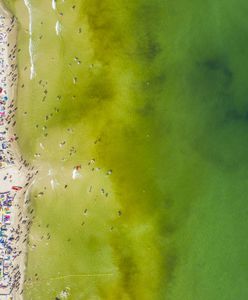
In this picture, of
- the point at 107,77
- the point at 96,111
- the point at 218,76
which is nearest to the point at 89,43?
the point at 107,77

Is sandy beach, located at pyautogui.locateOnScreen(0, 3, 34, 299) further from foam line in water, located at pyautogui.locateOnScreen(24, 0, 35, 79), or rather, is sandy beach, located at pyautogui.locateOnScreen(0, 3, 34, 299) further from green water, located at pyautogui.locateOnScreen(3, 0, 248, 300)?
foam line in water, located at pyautogui.locateOnScreen(24, 0, 35, 79)

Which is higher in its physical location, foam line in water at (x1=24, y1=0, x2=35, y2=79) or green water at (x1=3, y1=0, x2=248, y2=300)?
foam line in water at (x1=24, y1=0, x2=35, y2=79)

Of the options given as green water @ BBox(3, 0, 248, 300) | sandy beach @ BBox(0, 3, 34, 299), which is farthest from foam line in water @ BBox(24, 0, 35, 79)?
sandy beach @ BBox(0, 3, 34, 299)

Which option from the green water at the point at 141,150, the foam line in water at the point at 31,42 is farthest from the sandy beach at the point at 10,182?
the foam line in water at the point at 31,42

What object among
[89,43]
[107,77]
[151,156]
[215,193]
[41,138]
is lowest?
[215,193]

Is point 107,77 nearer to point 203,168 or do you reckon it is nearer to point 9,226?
point 203,168

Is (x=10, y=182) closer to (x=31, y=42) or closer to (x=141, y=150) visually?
(x=141, y=150)
